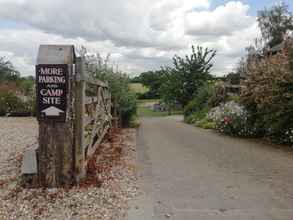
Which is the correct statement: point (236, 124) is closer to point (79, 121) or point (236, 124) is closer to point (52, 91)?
point (79, 121)

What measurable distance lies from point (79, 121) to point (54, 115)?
383mm

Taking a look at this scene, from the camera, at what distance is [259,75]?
9336mm

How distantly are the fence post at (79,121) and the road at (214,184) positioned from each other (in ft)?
3.20

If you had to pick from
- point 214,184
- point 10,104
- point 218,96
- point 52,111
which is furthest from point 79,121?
point 10,104

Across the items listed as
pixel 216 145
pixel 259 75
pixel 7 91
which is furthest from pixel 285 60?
pixel 7 91

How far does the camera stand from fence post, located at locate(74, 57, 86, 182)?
14.6 feet

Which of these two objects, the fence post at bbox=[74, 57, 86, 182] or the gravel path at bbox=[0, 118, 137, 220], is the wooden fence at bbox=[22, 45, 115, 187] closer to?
the fence post at bbox=[74, 57, 86, 182]

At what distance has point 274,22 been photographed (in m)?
37.9

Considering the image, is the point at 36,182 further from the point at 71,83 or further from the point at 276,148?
the point at 276,148

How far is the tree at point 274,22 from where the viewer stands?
122 feet

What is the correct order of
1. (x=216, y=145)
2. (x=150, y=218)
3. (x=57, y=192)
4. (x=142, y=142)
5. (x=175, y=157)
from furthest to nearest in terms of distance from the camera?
(x=142, y=142), (x=216, y=145), (x=175, y=157), (x=57, y=192), (x=150, y=218)

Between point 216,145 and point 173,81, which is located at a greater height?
point 173,81

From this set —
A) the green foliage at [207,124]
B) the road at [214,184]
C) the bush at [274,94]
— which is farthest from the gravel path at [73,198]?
the green foliage at [207,124]

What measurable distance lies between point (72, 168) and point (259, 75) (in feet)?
22.5
